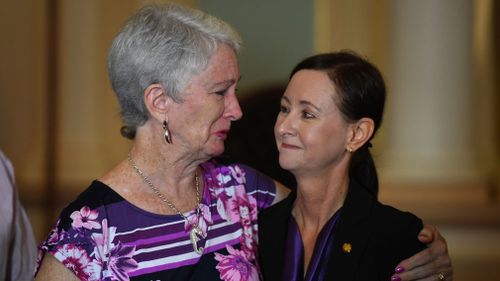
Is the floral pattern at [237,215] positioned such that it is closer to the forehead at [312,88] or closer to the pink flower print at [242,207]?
the pink flower print at [242,207]

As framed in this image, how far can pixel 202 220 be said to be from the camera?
221 centimetres

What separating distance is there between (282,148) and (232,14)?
5.37 feet

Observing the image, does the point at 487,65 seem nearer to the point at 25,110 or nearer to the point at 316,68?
the point at 316,68

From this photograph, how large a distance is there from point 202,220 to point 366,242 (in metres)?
0.47

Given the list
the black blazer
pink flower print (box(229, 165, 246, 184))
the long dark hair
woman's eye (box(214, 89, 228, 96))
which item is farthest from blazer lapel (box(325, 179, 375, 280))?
woman's eye (box(214, 89, 228, 96))

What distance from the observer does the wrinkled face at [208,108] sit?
2.11m

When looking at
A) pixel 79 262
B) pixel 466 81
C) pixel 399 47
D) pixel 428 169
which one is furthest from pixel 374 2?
pixel 79 262

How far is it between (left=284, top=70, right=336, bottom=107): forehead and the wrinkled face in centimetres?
19

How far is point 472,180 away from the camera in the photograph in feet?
12.0

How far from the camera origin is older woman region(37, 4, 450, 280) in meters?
2.01

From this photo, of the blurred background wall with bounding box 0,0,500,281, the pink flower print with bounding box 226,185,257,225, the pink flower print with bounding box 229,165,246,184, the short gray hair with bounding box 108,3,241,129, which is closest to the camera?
the short gray hair with bounding box 108,3,241,129

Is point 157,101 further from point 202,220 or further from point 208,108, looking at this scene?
point 202,220

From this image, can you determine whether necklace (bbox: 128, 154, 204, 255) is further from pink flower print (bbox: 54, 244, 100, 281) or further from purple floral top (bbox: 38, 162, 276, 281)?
pink flower print (bbox: 54, 244, 100, 281)

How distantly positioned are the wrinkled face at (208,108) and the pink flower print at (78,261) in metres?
0.42
